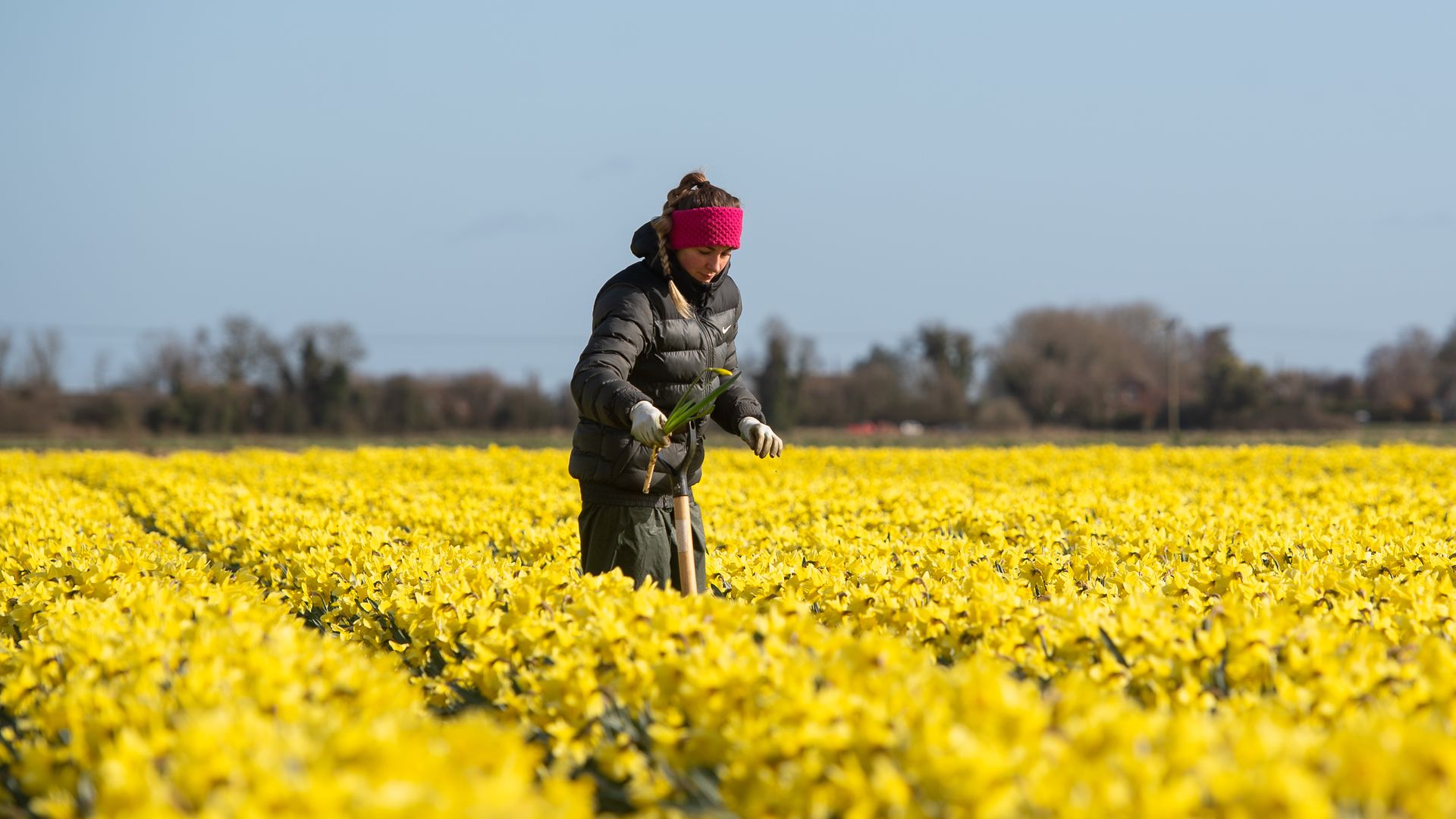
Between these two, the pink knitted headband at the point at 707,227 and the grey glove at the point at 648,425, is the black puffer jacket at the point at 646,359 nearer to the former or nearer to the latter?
the pink knitted headband at the point at 707,227

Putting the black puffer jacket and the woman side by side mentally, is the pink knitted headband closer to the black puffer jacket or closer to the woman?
the woman

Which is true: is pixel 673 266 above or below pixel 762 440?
above

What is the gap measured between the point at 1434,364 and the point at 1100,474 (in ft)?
181

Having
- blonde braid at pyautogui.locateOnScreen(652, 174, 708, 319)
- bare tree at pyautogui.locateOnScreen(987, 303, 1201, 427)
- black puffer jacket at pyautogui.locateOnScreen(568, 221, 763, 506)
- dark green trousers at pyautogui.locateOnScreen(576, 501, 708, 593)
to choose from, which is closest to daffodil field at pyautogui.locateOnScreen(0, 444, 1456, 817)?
dark green trousers at pyautogui.locateOnScreen(576, 501, 708, 593)

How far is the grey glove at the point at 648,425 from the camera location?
11.8 ft

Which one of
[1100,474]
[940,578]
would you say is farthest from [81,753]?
[1100,474]

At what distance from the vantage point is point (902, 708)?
2352mm

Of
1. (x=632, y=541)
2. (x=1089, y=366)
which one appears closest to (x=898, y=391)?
(x=1089, y=366)

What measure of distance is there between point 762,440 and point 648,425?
1.41ft

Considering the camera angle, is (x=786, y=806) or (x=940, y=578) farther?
(x=940, y=578)

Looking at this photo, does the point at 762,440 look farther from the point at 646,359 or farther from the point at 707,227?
the point at 707,227

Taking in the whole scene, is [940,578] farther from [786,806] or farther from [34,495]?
[34,495]

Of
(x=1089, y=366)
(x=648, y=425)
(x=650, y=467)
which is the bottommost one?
(x=650, y=467)

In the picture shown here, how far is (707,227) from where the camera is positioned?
13.3 feet
